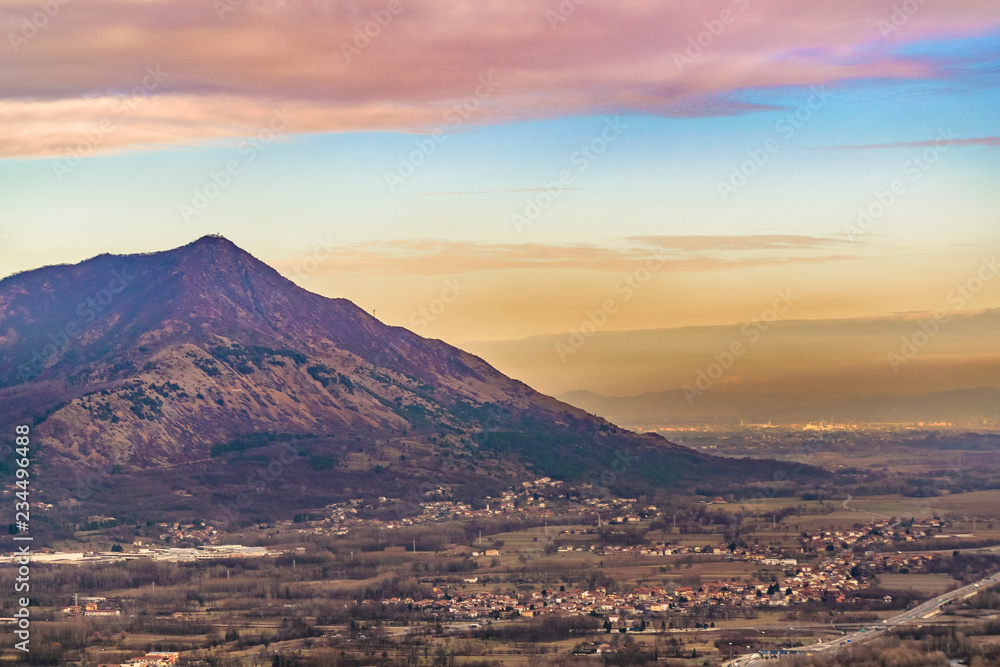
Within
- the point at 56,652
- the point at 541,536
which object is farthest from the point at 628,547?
the point at 56,652

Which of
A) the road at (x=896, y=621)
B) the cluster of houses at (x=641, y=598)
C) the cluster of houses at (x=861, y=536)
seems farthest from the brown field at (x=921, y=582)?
the cluster of houses at (x=861, y=536)

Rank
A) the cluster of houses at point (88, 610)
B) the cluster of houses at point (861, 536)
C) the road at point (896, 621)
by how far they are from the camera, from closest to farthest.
→ the road at point (896, 621) → the cluster of houses at point (88, 610) → the cluster of houses at point (861, 536)

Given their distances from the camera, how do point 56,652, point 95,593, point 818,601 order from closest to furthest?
point 56,652 → point 818,601 → point 95,593

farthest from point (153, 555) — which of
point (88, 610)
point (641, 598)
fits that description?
point (641, 598)

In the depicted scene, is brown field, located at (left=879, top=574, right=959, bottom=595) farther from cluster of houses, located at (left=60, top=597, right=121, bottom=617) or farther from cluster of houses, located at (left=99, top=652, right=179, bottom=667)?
cluster of houses, located at (left=60, top=597, right=121, bottom=617)

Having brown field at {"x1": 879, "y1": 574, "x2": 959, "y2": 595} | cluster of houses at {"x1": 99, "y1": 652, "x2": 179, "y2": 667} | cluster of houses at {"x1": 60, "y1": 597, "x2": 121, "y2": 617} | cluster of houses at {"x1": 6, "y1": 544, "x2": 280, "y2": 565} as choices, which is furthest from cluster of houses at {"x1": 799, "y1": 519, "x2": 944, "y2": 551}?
cluster of houses at {"x1": 99, "y1": 652, "x2": 179, "y2": 667}

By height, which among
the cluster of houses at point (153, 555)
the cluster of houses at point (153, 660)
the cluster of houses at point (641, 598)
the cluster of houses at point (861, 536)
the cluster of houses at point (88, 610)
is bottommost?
the cluster of houses at point (153, 660)

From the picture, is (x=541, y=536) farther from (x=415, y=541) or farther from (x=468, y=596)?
(x=468, y=596)

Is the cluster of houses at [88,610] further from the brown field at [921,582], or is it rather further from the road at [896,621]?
the brown field at [921,582]
